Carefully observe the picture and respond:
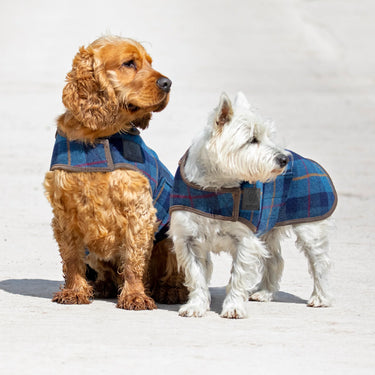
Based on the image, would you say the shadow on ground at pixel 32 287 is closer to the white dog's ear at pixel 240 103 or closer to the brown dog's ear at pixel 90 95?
the brown dog's ear at pixel 90 95

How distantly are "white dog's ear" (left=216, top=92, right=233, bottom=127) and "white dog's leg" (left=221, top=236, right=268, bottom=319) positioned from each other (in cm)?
92

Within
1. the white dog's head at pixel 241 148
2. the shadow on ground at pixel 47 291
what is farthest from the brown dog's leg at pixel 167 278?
the white dog's head at pixel 241 148

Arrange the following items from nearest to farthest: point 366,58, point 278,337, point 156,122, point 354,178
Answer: point 278,337
point 354,178
point 156,122
point 366,58

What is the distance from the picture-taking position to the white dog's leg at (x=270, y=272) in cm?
715

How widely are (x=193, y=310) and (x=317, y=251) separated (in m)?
1.29

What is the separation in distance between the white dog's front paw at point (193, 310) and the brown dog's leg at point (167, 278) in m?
0.63

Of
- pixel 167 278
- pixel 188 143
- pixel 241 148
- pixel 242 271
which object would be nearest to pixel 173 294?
pixel 167 278

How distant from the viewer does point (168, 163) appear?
53.0 ft

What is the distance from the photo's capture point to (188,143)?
18.0m

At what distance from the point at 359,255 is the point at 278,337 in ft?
13.5

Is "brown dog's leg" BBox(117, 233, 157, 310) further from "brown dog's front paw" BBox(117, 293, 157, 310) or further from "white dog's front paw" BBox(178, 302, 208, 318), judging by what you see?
"white dog's front paw" BBox(178, 302, 208, 318)

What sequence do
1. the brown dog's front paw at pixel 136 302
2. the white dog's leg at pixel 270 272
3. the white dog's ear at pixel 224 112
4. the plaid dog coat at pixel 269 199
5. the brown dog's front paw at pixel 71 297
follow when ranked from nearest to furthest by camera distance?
the white dog's ear at pixel 224 112, the plaid dog coat at pixel 269 199, the brown dog's front paw at pixel 136 302, the brown dog's front paw at pixel 71 297, the white dog's leg at pixel 270 272

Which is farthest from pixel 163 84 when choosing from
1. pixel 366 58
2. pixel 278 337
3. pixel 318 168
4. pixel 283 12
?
pixel 283 12

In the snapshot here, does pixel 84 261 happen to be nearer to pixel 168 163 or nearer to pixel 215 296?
pixel 215 296
